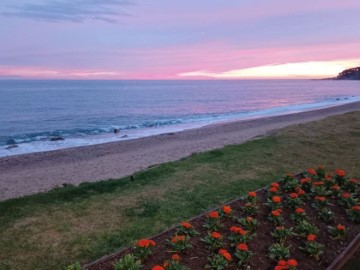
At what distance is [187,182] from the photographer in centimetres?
912

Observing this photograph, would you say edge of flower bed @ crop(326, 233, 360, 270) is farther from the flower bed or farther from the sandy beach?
the sandy beach

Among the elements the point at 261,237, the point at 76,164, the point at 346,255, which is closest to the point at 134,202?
the point at 261,237

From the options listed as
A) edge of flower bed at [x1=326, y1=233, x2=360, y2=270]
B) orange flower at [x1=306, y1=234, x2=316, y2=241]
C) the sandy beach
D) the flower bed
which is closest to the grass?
the flower bed

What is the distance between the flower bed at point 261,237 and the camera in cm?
442

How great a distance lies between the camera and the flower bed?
4418 mm

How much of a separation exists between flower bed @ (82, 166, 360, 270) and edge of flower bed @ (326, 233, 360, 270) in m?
0.08

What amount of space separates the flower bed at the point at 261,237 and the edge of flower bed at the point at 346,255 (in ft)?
0.25

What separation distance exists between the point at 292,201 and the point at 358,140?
966 cm

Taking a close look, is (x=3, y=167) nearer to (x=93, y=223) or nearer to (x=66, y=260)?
(x=93, y=223)

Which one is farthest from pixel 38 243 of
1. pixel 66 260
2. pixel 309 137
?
pixel 309 137

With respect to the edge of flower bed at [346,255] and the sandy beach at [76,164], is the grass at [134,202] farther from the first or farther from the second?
the sandy beach at [76,164]

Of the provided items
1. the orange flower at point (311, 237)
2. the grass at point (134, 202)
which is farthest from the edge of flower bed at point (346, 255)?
the grass at point (134, 202)

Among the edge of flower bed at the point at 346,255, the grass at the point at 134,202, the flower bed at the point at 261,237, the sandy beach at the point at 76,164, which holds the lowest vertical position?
the sandy beach at the point at 76,164

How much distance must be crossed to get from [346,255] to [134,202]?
14.1 feet
